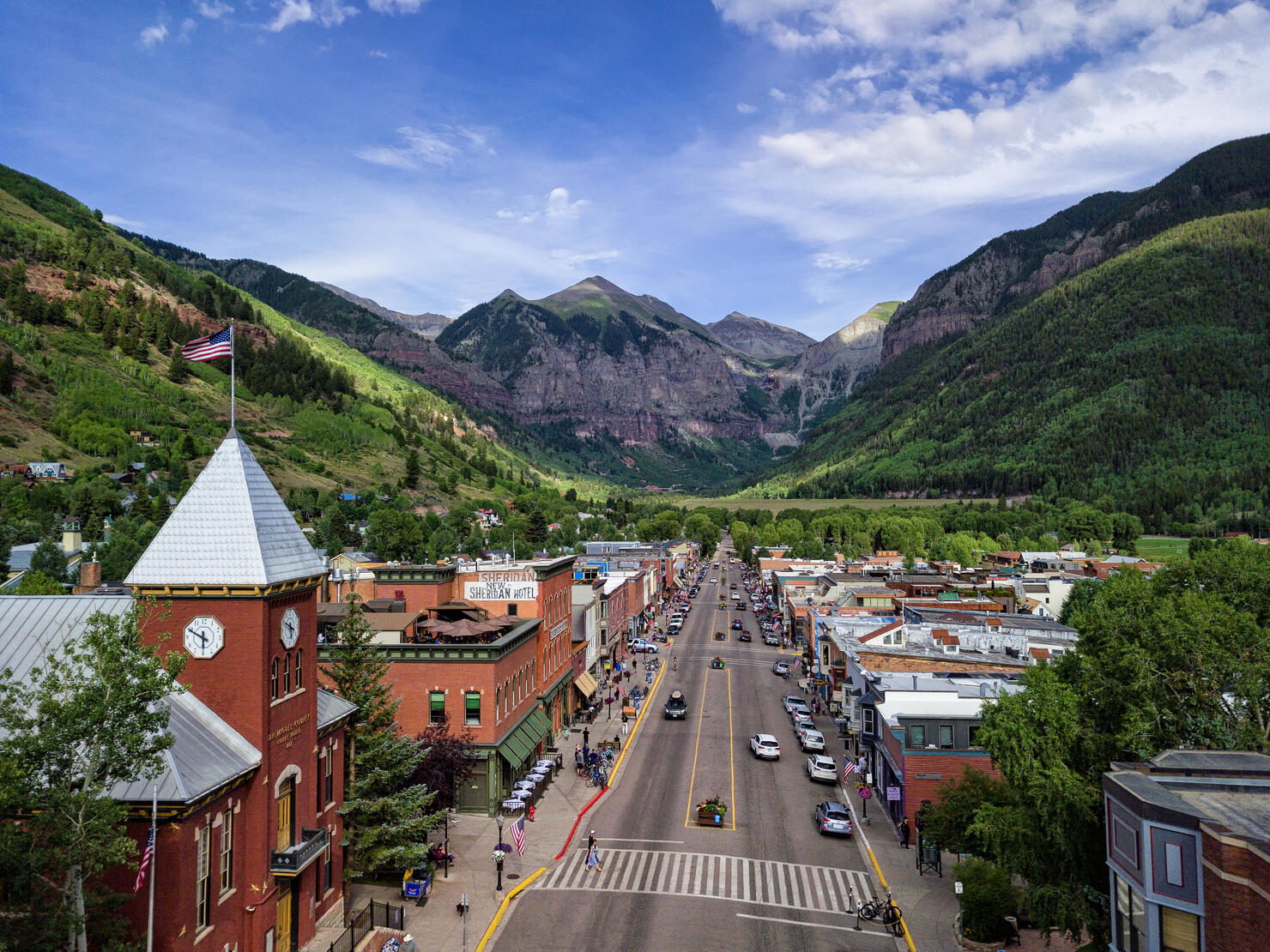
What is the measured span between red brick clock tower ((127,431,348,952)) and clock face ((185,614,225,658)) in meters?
0.02

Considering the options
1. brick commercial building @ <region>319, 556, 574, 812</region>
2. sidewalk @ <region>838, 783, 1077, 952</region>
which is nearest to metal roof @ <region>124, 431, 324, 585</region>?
brick commercial building @ <region>319, 556, 574, 812</region>

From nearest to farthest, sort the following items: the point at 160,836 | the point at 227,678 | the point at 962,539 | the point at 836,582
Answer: the point at 160,836 → the point at 227,678 → the point at 836,582 → the point at 962,539

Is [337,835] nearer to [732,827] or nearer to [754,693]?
[732,827]

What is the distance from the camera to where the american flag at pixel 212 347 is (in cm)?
2689

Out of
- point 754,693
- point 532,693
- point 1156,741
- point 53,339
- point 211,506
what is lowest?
point 754,693

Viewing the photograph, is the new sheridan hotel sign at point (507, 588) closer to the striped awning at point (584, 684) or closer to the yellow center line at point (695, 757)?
the striped awning at point (584, 684)

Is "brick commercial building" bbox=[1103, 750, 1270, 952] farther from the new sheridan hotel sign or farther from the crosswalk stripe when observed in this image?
the new sheridan hotel sign

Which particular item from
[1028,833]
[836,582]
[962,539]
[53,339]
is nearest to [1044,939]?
[1028,833]

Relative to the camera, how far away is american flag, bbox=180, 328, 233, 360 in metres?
26.9

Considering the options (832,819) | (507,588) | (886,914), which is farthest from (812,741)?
(886,914)

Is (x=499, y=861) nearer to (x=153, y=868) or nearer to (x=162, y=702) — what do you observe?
(x=162, y=702)

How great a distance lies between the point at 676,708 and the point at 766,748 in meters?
13.9

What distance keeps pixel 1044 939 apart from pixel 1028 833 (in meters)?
4.45

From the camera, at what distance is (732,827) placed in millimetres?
42031
